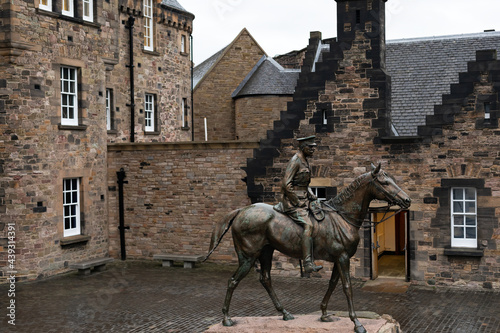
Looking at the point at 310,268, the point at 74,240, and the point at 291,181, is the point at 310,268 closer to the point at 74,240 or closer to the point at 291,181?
the point at 291,181

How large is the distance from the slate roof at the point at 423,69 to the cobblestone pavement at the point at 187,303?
540 centimetres

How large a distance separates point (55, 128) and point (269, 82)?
1230cm

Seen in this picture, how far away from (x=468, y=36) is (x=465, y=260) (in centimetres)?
886

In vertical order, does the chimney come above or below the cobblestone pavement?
above

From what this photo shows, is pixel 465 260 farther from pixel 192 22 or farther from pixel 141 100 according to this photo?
pixel 192 22

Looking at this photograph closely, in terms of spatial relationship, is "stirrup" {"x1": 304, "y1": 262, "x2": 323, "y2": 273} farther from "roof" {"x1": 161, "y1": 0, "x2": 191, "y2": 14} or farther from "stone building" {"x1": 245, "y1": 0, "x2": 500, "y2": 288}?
"roof" {"x1": 161, "y1": 0, "x2": 191, "y2": 14}

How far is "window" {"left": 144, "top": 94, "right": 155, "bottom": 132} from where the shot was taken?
82.3 feet

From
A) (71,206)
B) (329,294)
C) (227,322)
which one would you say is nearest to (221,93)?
(71,206)

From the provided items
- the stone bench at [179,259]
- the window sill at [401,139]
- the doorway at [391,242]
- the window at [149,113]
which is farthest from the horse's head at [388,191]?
the window at [149,113]

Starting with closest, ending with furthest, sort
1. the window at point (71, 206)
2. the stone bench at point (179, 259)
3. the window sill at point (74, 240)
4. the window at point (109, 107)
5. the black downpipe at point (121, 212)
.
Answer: the window sill at point (74, 240), the stone bench at point (179, 259), the window at point (71, 206), the black downpipe at point (121, 212), the window at point (109, 107)

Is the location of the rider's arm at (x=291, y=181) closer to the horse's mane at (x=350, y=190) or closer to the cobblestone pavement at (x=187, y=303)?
the horse's mane at (x=350, y=190)

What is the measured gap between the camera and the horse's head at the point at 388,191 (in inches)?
383

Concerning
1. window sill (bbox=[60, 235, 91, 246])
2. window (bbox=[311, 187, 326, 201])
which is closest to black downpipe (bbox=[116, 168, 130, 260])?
window sill (bbox=[60, 235, 91, 246])

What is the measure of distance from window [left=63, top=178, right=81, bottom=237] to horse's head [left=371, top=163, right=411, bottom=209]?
452 inches
